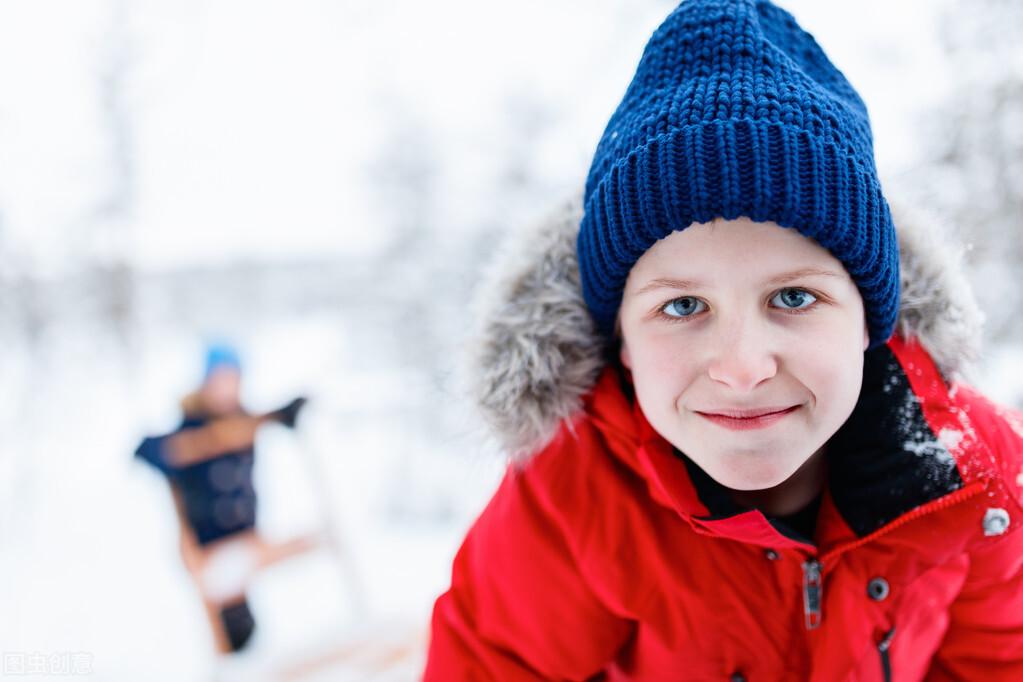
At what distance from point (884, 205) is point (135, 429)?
898 cm

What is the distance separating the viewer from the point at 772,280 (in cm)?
89

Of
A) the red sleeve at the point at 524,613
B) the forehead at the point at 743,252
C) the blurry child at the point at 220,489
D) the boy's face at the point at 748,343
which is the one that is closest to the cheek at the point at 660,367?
the boy's face at the point at 748,343

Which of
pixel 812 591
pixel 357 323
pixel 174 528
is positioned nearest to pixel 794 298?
pixel 812 591

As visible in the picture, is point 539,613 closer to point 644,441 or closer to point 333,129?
point 644,441

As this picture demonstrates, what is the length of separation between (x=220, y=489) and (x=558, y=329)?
2929mm

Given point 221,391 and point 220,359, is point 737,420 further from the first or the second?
point 220,359

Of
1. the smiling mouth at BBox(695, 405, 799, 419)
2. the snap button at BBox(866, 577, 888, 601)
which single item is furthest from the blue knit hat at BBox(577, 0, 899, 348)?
the snap button at BBox(866, 577, 888, 601)

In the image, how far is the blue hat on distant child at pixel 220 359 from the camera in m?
3.65

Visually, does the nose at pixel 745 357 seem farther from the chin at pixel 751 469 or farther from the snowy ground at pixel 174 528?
the snowy ground at pixel 174 528

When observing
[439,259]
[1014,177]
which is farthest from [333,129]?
[1014,177]

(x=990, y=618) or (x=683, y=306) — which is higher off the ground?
(x=683, y=306)

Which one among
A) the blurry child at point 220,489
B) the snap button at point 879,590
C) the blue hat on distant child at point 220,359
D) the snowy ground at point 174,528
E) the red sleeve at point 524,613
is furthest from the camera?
the blue hat on distant child at point 220,359

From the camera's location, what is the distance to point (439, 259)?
8.17 metres

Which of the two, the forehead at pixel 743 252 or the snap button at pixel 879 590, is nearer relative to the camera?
the forehead at pixel 743 252
